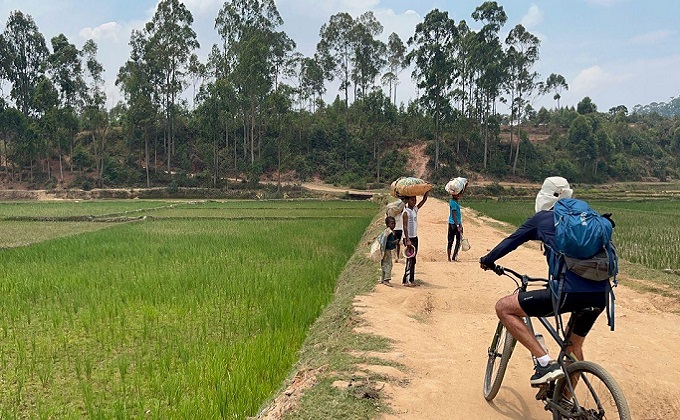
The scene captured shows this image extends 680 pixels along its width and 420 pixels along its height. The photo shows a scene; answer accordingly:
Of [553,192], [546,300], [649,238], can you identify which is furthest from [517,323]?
[649,238]

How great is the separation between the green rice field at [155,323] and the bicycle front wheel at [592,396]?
Result: 79.1 inches

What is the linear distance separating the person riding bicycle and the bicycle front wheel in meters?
0.09

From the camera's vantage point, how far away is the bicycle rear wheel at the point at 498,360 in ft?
10.3

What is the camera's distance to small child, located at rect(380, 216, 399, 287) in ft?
21.9

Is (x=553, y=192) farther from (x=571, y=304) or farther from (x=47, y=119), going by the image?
(x=47, y=119)

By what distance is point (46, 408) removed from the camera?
3.52 m

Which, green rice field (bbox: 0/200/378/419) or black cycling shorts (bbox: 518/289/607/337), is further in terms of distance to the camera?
green rice field (bbox: 0/200/378/419)

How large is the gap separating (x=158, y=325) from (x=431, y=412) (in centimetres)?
359

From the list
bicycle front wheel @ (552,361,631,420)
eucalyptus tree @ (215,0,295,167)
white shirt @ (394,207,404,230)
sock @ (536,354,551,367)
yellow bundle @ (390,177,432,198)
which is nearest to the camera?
bicycle front wheel @ (552,361,631,420)

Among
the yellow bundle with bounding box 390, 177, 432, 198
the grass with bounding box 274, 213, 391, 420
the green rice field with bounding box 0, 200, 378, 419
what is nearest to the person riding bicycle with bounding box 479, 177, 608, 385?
the grass with bounding box 274, 213, 391, 420

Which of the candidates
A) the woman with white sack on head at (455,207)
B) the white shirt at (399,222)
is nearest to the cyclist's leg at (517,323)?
the white shirt at (399,222)

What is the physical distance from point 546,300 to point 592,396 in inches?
20.9

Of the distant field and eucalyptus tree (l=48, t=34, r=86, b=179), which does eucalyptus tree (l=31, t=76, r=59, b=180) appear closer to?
eucalyptus tree (l=48, t=34, r=86, b=179)

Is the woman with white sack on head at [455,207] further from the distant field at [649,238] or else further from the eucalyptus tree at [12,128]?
the eucalyptus tree at [12,128]
